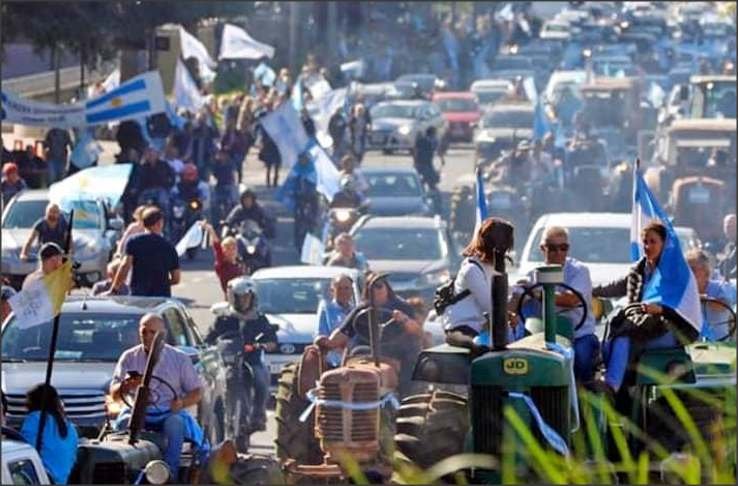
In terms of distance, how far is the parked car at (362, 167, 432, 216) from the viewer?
125ft

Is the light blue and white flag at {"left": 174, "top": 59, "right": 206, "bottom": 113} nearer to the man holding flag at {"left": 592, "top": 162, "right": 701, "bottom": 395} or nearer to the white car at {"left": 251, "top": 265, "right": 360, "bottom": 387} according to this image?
the white car at {"left": 251, "top": 265, "right": 360, "bottom": 387}

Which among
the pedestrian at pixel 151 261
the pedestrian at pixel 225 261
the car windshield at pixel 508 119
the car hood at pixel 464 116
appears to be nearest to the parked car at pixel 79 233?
the pedestrian at pixel 225 261

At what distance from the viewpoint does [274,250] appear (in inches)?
1503

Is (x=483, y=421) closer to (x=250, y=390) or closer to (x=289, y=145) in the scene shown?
Answer: (x=250, y=390)

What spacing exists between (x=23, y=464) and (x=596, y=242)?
49.4ft

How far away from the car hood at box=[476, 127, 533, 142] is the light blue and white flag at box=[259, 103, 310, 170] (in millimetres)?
16648

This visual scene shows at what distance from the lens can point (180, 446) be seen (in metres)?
14.4

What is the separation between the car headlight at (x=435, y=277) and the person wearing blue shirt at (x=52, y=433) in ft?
49.8

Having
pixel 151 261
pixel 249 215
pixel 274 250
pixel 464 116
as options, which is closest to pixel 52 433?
pixel 151 261

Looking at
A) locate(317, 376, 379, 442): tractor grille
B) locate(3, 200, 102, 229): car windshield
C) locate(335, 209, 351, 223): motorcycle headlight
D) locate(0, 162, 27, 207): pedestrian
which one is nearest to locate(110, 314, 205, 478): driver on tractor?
locate(317, 376, 379, 442): tractor grille

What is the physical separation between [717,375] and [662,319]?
76 centimetres

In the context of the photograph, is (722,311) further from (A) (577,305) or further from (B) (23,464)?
(B) (23,464)

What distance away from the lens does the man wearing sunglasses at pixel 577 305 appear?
12273 millimetres

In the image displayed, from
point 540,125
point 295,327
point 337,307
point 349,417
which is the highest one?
point 349,417
